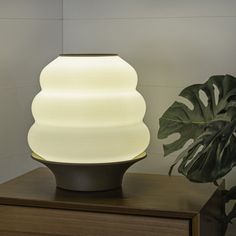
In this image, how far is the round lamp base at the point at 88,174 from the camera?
4.85ft

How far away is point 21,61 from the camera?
1913 mm

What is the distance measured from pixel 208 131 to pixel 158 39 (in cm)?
51

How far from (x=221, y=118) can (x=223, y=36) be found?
0.43 m

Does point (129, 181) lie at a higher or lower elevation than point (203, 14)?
lower

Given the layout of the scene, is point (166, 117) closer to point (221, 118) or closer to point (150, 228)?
point (221, 118)

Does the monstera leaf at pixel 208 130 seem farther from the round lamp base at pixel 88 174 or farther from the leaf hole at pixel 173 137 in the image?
the leaf hole at pixel 173 137

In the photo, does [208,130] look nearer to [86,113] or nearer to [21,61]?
[86,113]

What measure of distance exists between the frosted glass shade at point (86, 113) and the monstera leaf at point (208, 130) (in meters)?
0.14

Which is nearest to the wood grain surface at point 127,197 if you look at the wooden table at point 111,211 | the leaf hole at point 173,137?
the wooden table at point 111,211

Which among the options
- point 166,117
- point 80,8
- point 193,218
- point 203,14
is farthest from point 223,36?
point 193,218

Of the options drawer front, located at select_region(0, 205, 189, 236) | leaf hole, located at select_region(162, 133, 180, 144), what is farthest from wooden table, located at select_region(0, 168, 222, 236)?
leaf hole, located at select_region(162, 133, 180, 144)

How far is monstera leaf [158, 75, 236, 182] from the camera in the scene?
4.60 ft

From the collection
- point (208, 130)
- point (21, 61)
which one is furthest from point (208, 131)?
point (21, 61)

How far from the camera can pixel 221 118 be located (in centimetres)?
148
